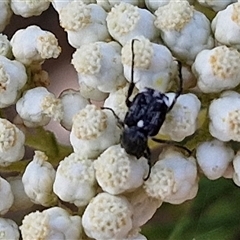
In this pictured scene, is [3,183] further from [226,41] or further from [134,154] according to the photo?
[226,41]

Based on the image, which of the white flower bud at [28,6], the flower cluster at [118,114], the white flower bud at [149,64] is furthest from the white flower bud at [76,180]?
the white flower bud at [28,6]

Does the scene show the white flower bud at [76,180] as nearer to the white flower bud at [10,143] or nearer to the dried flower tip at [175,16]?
the white flower bud at [10,143]

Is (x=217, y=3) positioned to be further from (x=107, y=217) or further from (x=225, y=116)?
(x=107, y=217)

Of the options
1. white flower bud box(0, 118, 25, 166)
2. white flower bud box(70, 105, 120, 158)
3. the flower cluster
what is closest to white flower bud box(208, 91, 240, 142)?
the flower cluster

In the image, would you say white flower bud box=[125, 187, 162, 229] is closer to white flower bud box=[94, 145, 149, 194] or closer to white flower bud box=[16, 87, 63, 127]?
white flower bud box=[94, 145, 149, 194]

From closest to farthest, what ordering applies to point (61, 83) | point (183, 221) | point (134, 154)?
point (134, 154) → point (183, 221) → point (61, 83)

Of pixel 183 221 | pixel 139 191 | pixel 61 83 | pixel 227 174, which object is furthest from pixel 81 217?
pixel 61 83

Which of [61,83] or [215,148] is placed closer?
[215,148]
